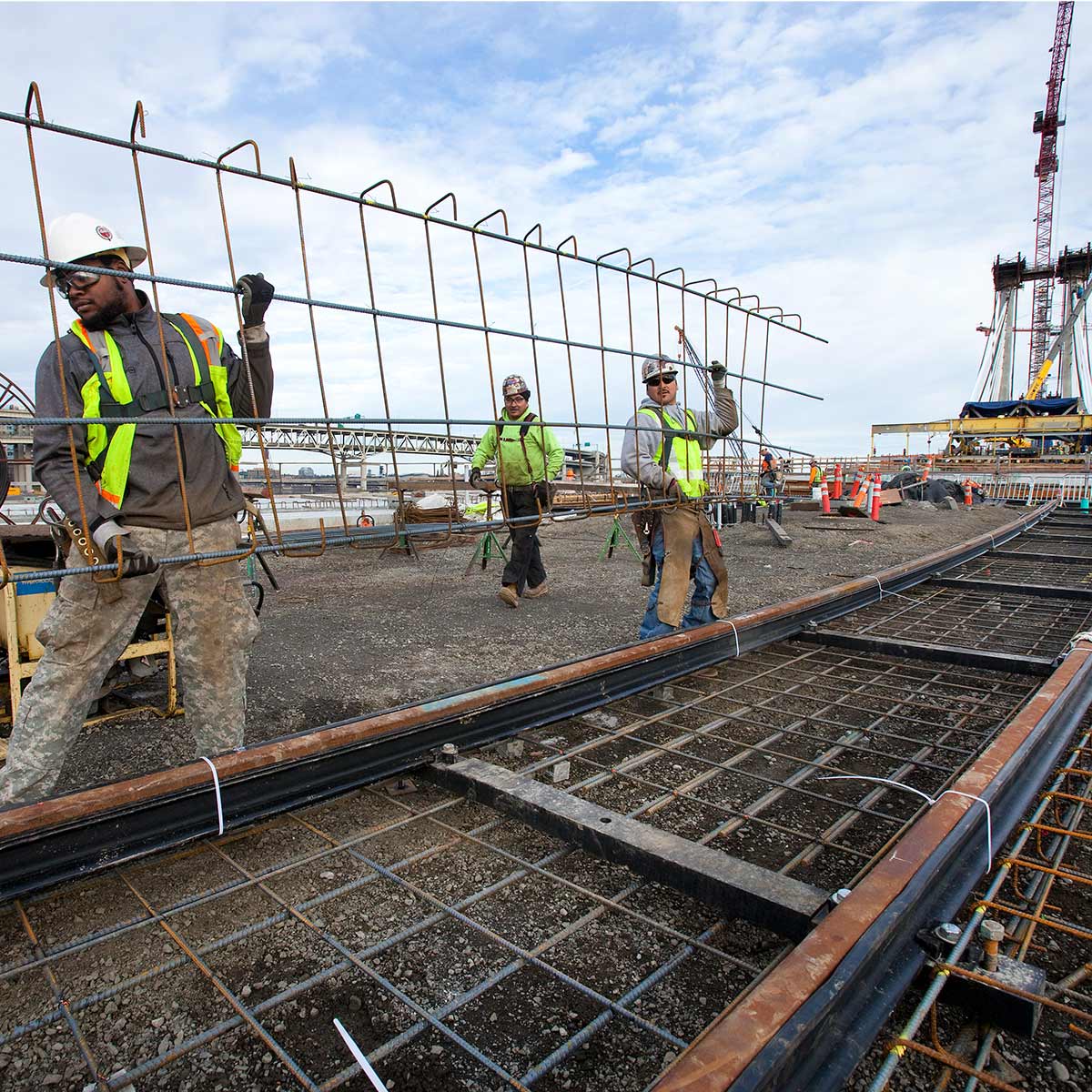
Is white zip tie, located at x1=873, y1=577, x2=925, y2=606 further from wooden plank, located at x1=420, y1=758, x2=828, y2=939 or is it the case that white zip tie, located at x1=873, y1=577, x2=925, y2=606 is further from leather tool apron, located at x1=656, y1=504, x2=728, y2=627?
wooden plank, located at x1=420, y1=758, x2=828, y2=939

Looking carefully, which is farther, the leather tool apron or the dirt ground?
the leather tool apron

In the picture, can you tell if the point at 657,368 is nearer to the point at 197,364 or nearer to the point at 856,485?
the point at 197,364

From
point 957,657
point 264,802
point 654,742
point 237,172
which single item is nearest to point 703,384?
point 957,657

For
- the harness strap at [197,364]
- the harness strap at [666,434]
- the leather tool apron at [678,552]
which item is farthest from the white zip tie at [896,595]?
the harness strap at [197,364]

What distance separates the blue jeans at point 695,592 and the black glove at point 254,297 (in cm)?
262

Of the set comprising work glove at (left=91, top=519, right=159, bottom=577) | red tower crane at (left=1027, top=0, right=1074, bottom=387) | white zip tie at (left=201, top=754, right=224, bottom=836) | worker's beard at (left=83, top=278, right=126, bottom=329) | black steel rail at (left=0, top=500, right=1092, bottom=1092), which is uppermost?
red tower crane at (left=1027, top=0, right=1074, bottom=387)

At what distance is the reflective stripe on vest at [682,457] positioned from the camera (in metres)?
4.32

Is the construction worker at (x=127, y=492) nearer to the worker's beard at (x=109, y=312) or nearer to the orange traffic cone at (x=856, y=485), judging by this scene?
the worker's beard at (x=109, y=312)

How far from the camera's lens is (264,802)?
2.13 metres

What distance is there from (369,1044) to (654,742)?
162 centimetres

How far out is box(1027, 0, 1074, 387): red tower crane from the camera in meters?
47.9

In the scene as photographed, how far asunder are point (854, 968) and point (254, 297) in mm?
2632

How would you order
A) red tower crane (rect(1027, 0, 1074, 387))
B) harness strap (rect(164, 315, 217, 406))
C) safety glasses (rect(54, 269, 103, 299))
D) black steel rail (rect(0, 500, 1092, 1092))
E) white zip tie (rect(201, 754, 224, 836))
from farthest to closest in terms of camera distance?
red tower crane (rect(1027, 0, 1074, 387)), harness strap (rect(164, 315, 217, 406)), safety glasses (rect(54, 269, 103, 299)), white zip tie (rect(201, 754, 224, 836)), black steel rail (rect(0, 500, 1092, 1092))

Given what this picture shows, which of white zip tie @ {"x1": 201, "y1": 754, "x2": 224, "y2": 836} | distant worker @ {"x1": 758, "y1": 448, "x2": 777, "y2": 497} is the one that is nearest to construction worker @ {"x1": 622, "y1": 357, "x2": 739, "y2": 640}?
distant worker @ {"x1": 758, "y1": 448, "x2": 777, "y2": 497}
